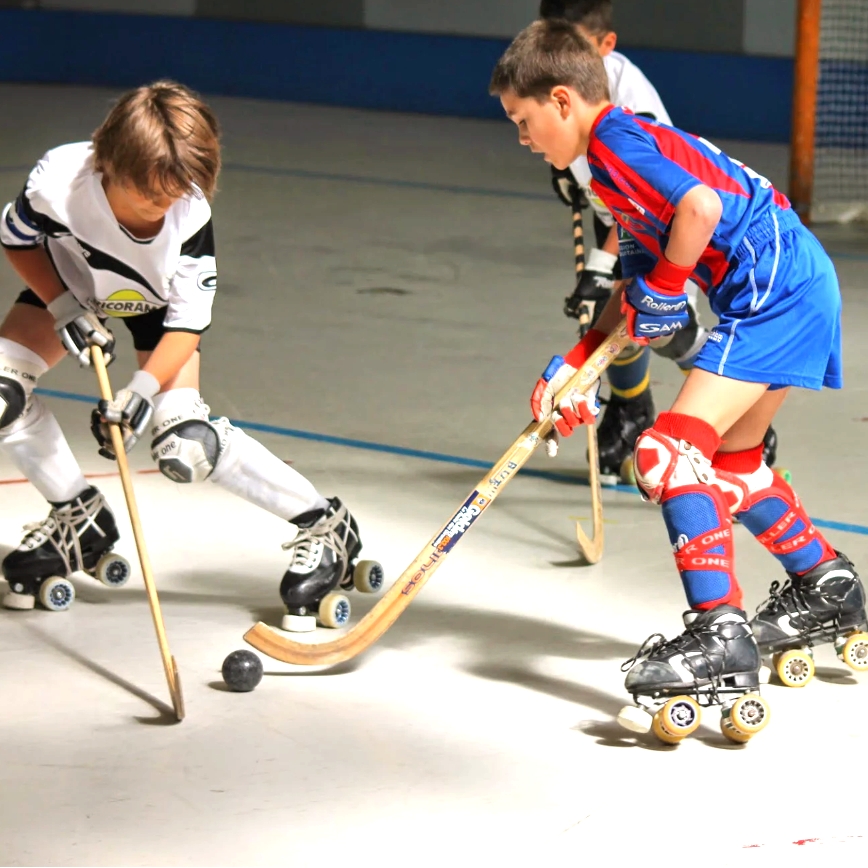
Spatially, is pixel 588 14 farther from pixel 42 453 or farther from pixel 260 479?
pixel 42 453

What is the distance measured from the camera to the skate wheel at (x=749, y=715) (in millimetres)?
2383

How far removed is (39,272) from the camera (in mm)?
2809

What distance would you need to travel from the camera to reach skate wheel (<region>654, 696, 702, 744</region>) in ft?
7.79

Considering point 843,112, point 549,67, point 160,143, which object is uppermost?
point 549,67

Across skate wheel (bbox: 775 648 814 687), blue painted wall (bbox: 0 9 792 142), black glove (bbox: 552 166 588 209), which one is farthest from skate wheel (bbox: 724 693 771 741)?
blue painted wall (bbox: 0 9 792 142)

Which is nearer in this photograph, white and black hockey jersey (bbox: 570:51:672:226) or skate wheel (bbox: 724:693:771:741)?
skate wheel (bbox: 724:693:771:741)

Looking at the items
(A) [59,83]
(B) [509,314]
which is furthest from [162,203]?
(A) [59,83]

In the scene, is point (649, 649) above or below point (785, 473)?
above

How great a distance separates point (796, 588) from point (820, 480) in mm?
Answer: 1141

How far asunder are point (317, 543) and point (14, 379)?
621mm

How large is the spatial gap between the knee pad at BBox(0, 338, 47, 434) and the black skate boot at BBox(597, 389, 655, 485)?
151cm

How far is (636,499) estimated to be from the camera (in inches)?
147

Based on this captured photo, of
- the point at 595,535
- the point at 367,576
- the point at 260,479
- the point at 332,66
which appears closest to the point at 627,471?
the point at 595,535

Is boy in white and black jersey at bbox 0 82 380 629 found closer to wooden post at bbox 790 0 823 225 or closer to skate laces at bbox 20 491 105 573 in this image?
skate laces at bbox 20 491 105 573
